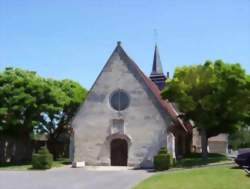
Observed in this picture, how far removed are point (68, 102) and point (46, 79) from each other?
10.1ft

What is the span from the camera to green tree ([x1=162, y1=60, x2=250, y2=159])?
3244 cm

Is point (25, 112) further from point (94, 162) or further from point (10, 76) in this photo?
point (94, 162)

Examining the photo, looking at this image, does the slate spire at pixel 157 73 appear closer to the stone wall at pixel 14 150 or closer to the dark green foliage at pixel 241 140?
the stone wall at pixel 14 150

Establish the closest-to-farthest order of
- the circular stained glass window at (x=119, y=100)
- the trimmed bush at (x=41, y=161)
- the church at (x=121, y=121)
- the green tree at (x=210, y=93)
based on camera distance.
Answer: the green tree at (x=210, y=93), the trimmed bush at (x=41, y=161), the church at (x=121, y=121), the circular stained glass window at (x=119, y=100)

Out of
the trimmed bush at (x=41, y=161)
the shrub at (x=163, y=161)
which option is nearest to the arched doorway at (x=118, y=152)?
the shrub at (x=163, y=161)

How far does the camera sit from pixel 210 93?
33.5 meters

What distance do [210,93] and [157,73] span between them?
2287 cm

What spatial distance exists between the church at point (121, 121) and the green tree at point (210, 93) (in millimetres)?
2420

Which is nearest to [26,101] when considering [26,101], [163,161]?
[26,101]

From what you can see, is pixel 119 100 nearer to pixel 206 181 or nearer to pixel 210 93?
pixel 210 93

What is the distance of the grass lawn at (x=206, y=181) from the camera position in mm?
18812

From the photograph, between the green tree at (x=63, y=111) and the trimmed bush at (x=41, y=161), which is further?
the green tree at (x=63, y=111)

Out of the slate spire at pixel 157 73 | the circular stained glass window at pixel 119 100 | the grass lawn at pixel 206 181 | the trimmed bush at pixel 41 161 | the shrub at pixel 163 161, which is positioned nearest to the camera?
the grass lawn at pixel 206 181

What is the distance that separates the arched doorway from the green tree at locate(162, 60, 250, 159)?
6.14 metres
